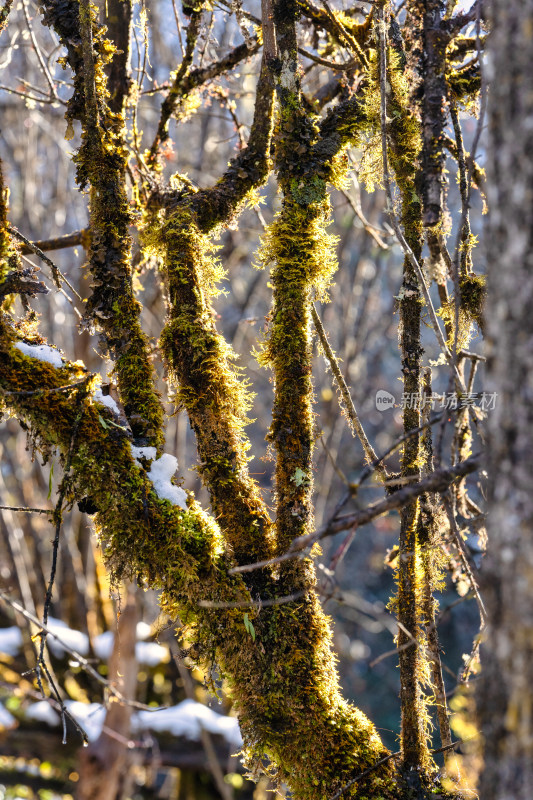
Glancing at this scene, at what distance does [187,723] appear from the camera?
4402 mm

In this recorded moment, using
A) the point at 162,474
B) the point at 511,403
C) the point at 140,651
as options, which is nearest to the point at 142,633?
the point at 140,651

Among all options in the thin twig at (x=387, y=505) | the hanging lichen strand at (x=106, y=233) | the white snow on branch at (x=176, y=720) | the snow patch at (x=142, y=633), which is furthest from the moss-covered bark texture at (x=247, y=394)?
the snow patch at (x=142, y=633)

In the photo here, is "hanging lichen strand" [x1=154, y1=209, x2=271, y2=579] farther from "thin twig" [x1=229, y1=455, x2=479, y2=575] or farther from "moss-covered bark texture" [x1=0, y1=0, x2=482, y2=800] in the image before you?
"thin twig" [x1=229, y1=455, x2=479, y2=575]

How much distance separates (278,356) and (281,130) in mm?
621

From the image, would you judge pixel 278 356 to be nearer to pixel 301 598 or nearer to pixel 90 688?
pixel 301 598

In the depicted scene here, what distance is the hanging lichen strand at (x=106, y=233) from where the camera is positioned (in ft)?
5.16

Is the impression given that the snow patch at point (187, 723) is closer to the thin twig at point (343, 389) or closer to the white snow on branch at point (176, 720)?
the white snow on branch at point (176, 720)

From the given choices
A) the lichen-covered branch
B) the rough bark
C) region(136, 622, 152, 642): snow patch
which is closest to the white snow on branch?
region(136, 622, 152, 642): snow patch

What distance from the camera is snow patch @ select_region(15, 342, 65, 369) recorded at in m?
1.38

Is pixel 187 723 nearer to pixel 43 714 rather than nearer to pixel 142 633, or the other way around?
pixel 142 633

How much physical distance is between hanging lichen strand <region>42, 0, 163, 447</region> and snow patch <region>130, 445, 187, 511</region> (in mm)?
104

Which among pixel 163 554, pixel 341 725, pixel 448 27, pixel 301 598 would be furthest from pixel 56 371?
pixel 448 27

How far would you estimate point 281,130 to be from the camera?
5.09ft

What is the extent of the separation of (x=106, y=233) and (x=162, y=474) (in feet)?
2.27
